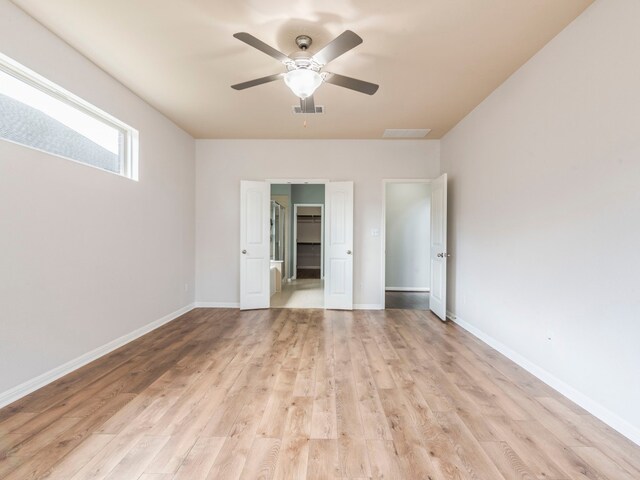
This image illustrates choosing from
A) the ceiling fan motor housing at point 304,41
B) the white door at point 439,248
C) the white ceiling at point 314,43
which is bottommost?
the white door at point 439,248

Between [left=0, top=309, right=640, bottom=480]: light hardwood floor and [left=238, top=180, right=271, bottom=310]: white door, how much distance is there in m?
1.73

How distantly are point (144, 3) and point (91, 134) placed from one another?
4.69ft

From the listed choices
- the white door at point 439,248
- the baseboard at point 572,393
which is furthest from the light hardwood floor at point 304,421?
the white door at point 439,248

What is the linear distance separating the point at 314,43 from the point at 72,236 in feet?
8.77

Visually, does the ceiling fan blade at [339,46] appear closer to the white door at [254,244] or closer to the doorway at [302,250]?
the white door at [254,244]

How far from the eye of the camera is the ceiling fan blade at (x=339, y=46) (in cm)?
190

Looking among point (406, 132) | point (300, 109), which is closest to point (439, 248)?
point (406, 132)

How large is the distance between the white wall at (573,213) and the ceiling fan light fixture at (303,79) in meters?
1.95

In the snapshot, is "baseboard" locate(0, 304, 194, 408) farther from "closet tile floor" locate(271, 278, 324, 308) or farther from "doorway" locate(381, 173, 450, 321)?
"doorway" locate(381, 173, 450, 321)

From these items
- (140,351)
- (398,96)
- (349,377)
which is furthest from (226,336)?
(398,96)

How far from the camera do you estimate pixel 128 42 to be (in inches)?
99.2

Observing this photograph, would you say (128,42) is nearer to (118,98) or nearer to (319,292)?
(118,98)

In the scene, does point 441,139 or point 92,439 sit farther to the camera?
point 441,139

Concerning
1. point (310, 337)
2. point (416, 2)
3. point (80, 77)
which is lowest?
point (310, 337)
